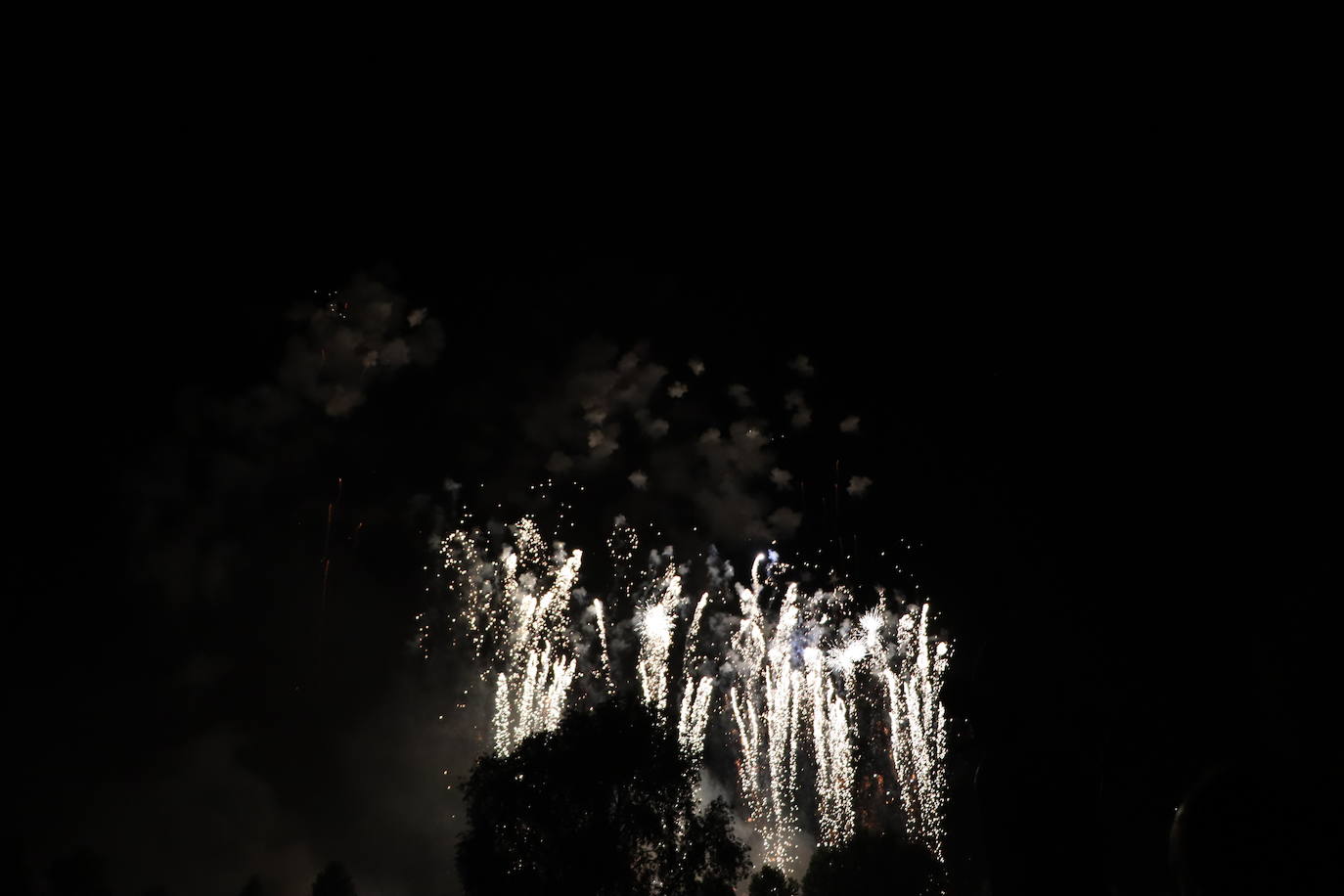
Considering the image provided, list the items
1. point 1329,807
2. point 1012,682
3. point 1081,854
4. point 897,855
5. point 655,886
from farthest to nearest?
point 897,855
point 655,886
point 1012,682
point 1081,854
point 1329,807

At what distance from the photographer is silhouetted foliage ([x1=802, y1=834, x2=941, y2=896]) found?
159 ft

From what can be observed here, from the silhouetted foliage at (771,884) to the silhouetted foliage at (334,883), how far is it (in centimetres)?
3683

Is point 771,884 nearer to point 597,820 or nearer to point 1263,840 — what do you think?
point 597,820

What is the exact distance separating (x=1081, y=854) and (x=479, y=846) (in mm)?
25599

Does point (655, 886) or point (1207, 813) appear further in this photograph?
point (655, 886)

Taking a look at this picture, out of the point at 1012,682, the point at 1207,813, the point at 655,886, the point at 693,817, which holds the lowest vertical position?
the point at 1207,813

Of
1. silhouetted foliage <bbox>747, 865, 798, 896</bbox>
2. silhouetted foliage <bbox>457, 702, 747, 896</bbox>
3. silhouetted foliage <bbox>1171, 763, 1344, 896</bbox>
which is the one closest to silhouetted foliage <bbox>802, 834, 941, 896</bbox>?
silhouetted foliage <bbox>747, 865, 798, 896</bbox>

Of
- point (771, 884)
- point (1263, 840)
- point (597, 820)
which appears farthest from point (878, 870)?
point (1263, 840)

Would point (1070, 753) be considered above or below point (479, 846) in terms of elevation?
below

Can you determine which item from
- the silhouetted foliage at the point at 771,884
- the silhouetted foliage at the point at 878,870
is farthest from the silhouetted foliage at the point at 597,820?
the silhouetted foliage at the point at 771,884

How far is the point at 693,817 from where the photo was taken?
28.1 metres

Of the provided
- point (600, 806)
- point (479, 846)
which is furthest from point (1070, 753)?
point (479, 846)

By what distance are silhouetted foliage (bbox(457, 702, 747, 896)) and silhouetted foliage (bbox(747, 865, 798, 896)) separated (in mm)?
35545

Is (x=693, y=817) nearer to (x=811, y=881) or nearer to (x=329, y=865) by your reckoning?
(x=811, y=881)
